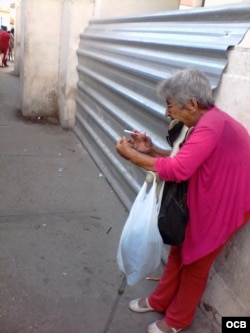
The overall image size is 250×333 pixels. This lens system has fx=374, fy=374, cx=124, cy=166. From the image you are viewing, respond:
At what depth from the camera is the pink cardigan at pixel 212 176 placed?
1918 millimetres

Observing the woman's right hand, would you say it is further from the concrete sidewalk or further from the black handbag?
the concrete sidewalk

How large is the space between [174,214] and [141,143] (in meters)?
0.52

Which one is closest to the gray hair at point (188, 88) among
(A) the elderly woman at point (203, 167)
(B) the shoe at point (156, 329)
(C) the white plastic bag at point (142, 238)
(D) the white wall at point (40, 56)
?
(A) the elderly woman at point (203, 167)

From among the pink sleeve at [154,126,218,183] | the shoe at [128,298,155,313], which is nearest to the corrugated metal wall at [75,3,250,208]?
the pink sleeve at [154,126,218,183]

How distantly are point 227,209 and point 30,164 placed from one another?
375cm

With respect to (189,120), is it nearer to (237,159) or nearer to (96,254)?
(237,159)

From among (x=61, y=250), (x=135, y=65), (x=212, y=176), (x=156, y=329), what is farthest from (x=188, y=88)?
(x=135, y=65)

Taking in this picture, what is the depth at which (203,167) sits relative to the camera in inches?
79.4

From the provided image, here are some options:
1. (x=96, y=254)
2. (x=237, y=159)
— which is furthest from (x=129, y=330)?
(x=237, y=159)

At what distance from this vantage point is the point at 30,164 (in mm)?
5309

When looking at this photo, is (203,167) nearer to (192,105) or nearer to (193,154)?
(193,154)

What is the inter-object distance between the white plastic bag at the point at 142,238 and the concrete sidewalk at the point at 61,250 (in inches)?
15.0

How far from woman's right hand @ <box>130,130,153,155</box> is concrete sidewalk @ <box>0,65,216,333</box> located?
109 centimetres

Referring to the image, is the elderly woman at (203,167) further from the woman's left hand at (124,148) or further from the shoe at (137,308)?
the shoe at (137,308)
